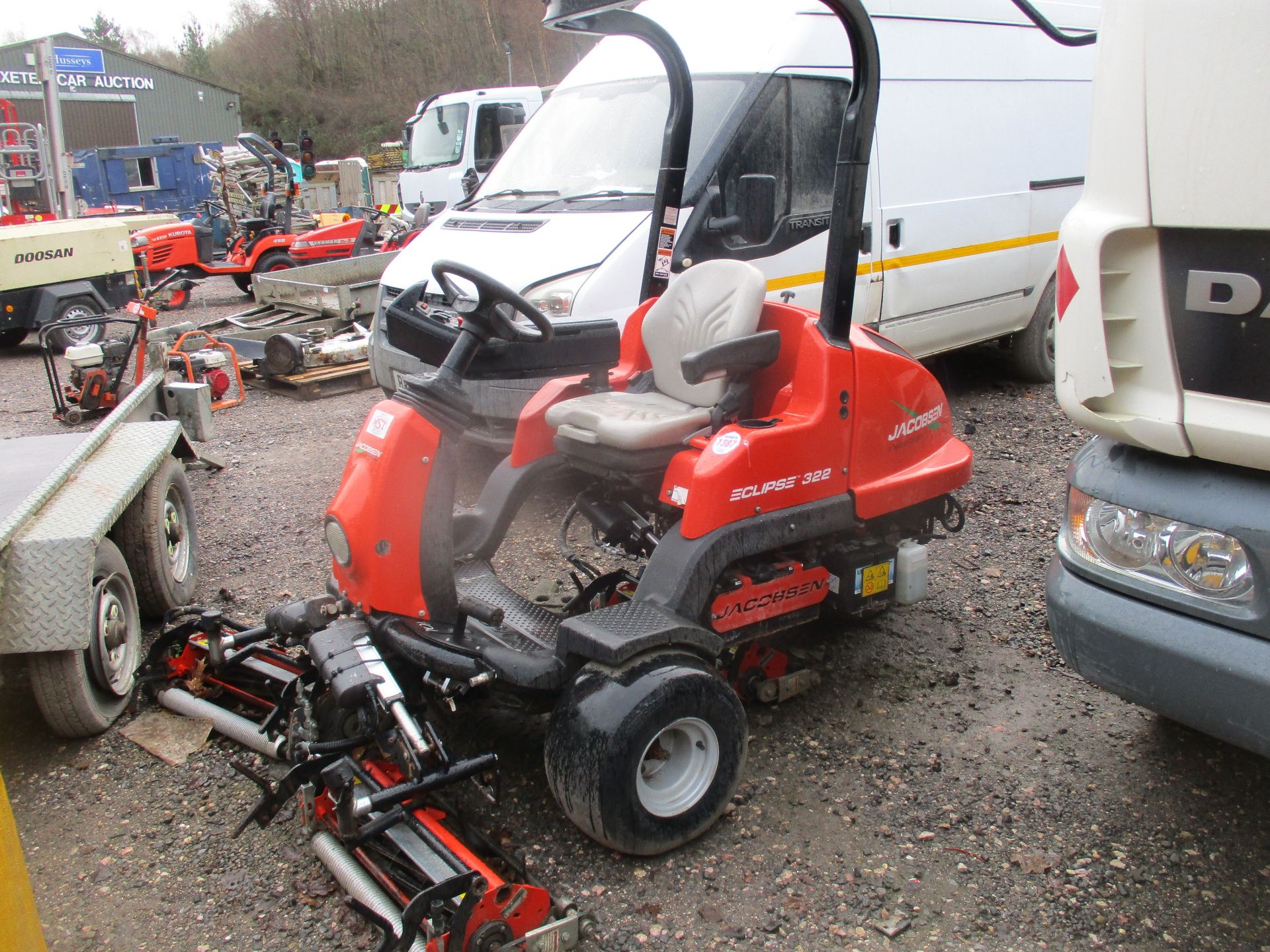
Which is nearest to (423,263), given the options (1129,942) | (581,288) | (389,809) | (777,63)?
(581,288)

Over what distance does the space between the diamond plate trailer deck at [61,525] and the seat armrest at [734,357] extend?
1.96 metres

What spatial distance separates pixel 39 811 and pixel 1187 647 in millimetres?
Result: 3160

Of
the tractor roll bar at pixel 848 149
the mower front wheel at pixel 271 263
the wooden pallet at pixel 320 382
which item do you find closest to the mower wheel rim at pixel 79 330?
the mower front wheel at pixel 271 263

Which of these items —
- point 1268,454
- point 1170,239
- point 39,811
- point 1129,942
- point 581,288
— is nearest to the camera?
point 1268,454

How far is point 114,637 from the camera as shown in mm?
3506

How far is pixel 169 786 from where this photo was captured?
3139mm

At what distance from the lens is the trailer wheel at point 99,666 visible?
319 centimetres

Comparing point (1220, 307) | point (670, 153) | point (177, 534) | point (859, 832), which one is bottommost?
point (859, 832)

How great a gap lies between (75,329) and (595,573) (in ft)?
29.9

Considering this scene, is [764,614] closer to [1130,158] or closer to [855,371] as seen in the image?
[855,371]

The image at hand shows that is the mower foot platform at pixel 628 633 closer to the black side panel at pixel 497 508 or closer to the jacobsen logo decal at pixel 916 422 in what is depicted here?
the black side panel at pixel 497 508

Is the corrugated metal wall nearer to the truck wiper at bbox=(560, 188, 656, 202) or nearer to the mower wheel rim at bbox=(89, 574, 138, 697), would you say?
the truck wiper at bbox=(560, 188, 656, 202)

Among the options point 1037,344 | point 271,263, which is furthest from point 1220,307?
point 271,263

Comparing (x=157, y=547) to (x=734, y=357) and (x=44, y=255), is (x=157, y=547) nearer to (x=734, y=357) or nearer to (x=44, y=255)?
(x=734, y=357)
